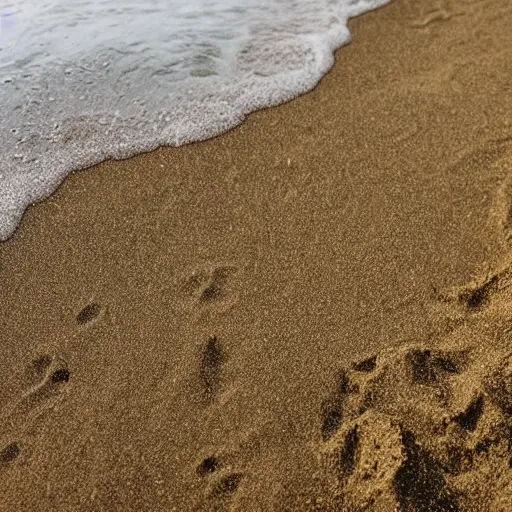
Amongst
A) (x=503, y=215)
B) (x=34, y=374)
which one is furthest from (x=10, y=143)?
(x=503, y=215)

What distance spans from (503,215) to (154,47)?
2998 mm

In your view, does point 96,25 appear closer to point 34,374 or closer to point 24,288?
point 24,288

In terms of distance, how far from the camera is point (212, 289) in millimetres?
2963

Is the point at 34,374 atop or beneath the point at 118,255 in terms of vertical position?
beneath

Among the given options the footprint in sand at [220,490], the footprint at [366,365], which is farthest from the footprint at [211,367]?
the footprint at [366,365]

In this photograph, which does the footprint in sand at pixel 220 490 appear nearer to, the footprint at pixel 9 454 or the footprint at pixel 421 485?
the footprint at pixel 421 485

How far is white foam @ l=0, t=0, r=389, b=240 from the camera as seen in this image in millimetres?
3799

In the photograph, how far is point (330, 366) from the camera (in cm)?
262

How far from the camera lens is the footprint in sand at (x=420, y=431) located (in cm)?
221

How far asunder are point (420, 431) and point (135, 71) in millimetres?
3348

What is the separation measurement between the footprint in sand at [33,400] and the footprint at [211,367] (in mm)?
660

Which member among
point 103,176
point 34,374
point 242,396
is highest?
point 103,176

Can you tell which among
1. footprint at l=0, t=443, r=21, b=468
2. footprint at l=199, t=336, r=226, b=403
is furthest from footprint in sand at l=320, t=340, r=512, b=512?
footprint at l=0, t=443, r=21, b=468

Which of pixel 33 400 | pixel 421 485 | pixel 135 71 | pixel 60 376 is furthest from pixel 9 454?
pixel 135 71
